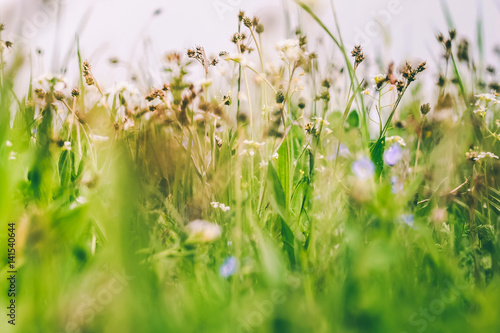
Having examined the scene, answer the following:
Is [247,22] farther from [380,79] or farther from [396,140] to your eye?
[396,140]

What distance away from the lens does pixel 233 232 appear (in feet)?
2.69

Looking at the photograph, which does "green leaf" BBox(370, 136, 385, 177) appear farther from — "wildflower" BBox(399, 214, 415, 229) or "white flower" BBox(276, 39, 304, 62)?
"white flower" BBox(276, 39, 304, 62)

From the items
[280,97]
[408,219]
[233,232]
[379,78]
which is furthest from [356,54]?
[233,232]

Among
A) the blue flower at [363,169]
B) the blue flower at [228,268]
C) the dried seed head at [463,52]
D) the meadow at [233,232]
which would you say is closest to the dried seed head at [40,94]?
the meadow at [233,232]

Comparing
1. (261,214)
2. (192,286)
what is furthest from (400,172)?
(192,286)

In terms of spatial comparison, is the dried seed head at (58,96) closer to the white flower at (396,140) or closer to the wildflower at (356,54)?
the wildflower at (356,54)

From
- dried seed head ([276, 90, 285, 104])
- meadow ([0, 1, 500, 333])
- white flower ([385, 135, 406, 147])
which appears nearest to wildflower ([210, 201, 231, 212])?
meadow ([0, 1, 500, 333])

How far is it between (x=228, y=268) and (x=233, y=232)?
0.24 feet

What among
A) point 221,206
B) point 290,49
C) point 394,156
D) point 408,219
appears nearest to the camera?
point 408,219

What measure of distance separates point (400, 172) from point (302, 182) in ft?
1.35

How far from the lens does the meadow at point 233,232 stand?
0.58m

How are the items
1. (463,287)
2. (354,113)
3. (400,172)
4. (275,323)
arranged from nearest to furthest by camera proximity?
(275,323) → (463,287) → (400,172) → (354,113)

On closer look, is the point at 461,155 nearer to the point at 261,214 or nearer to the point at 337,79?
the point at 337,79

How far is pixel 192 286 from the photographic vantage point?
0.78m
